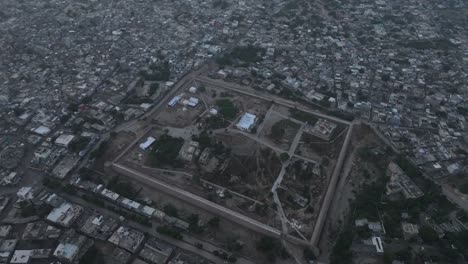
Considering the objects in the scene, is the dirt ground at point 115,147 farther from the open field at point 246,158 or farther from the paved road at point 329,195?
the paved road at point 329,195

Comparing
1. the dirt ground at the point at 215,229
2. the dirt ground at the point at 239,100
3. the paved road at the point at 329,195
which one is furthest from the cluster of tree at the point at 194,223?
the dirt ground at the point at 239,100

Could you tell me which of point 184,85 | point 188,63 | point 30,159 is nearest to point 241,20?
point 188,63

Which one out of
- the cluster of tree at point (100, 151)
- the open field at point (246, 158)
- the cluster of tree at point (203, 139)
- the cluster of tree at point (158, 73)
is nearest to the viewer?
the open field at point (246, 158)

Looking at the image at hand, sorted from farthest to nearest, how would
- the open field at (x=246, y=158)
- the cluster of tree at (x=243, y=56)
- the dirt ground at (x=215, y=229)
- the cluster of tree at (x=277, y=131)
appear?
1. the cluster of tree at (x=243, y=56)
2. the cluster of tree at (x=277, y=131)
3. the open field at (x=246, y=158)
4. the dirt ground at (x=215, y=229)

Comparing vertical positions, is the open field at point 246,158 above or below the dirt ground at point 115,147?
below

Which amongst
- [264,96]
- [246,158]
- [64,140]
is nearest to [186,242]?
[246,158]

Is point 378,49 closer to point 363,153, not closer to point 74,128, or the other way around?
point 363,153

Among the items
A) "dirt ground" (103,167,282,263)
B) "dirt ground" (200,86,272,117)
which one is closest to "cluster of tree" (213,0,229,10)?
"dirt ground" (200,86,272,117)
